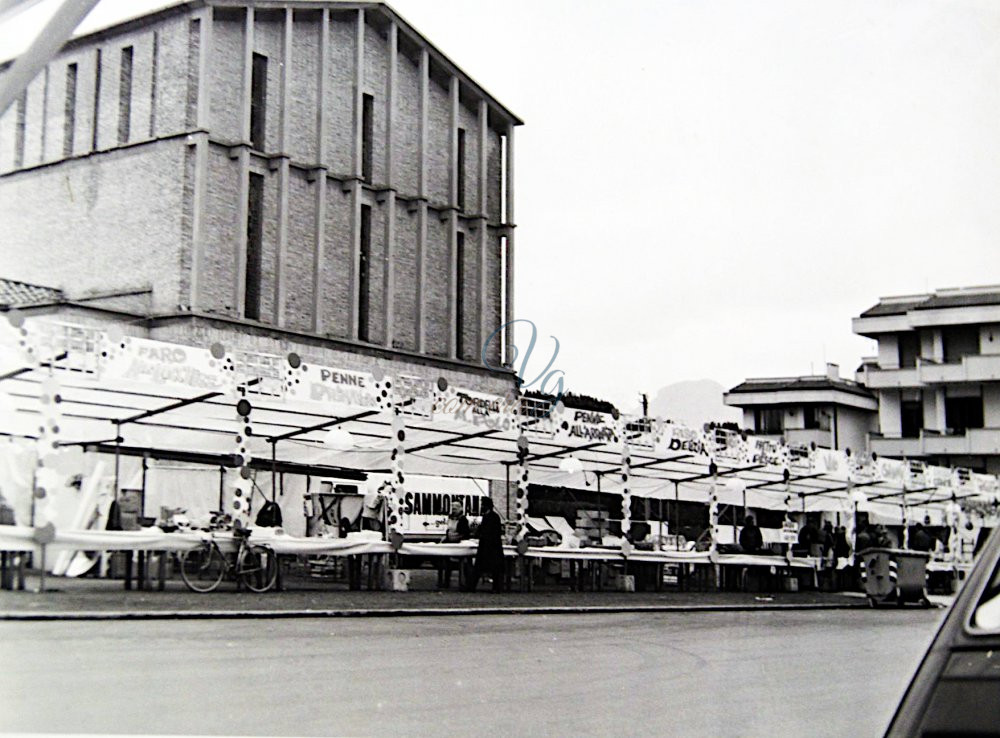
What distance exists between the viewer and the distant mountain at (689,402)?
Answer: 22183 mm

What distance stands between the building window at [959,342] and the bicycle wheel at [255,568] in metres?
9.18

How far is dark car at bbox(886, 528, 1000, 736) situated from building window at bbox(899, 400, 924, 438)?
37.8 feet

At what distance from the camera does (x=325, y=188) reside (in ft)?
93.9

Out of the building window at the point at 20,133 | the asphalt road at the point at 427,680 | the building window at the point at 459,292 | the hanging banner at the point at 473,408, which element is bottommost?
the asphalt road at the point at 427,680

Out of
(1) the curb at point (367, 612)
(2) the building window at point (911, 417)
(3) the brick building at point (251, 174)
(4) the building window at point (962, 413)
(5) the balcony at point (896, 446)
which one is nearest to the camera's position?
(1) the curb at point (367, 612)

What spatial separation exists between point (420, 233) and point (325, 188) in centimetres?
295

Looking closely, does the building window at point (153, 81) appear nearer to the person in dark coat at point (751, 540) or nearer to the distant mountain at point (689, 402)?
the distant mountain at point (689, 402)

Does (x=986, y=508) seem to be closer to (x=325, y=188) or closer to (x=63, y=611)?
(x=325, y=188)

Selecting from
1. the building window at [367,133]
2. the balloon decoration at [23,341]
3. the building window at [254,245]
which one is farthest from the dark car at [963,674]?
the building window at [367,133]

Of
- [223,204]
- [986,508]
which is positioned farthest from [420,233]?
[986,508]

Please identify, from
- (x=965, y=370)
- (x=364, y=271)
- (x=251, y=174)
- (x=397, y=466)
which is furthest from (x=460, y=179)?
(x=965, y=370)

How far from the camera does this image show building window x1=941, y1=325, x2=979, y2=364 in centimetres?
1036

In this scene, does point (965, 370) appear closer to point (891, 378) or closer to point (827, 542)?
point (891, 378)


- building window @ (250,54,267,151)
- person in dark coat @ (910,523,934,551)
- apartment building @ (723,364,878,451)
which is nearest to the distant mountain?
Answer: apartment building @ (723,364,878,451)
